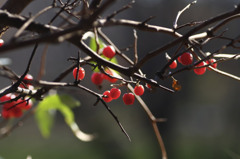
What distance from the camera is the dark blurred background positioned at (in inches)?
149

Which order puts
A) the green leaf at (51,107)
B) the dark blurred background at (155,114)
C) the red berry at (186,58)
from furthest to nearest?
the dark blurred background at (155,114) < the green leaf at (51,107) < the red berry at (186,58)

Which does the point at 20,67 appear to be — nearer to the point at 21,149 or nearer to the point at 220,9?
the point at 21,149

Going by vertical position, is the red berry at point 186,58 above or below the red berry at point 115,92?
above

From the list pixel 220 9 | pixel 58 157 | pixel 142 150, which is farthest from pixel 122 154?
pixel 220 9

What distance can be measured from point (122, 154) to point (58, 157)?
0.83 m

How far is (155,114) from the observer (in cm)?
396

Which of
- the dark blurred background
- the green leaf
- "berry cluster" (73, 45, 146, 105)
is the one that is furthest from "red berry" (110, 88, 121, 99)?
the dark blurred background

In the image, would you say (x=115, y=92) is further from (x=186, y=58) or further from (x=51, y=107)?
(x=51, y=107)

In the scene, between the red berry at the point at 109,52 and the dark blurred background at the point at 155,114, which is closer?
the red berry at the point at 109,52

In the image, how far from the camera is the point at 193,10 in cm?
376

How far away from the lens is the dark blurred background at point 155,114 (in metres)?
3.79

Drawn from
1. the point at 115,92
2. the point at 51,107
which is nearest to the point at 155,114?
the point at 51,107

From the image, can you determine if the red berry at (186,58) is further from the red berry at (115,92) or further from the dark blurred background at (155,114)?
the dark blurred background at (155,114)

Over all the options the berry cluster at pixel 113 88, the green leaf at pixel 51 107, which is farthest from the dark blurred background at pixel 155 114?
the berry cluster at pixel 113 88
